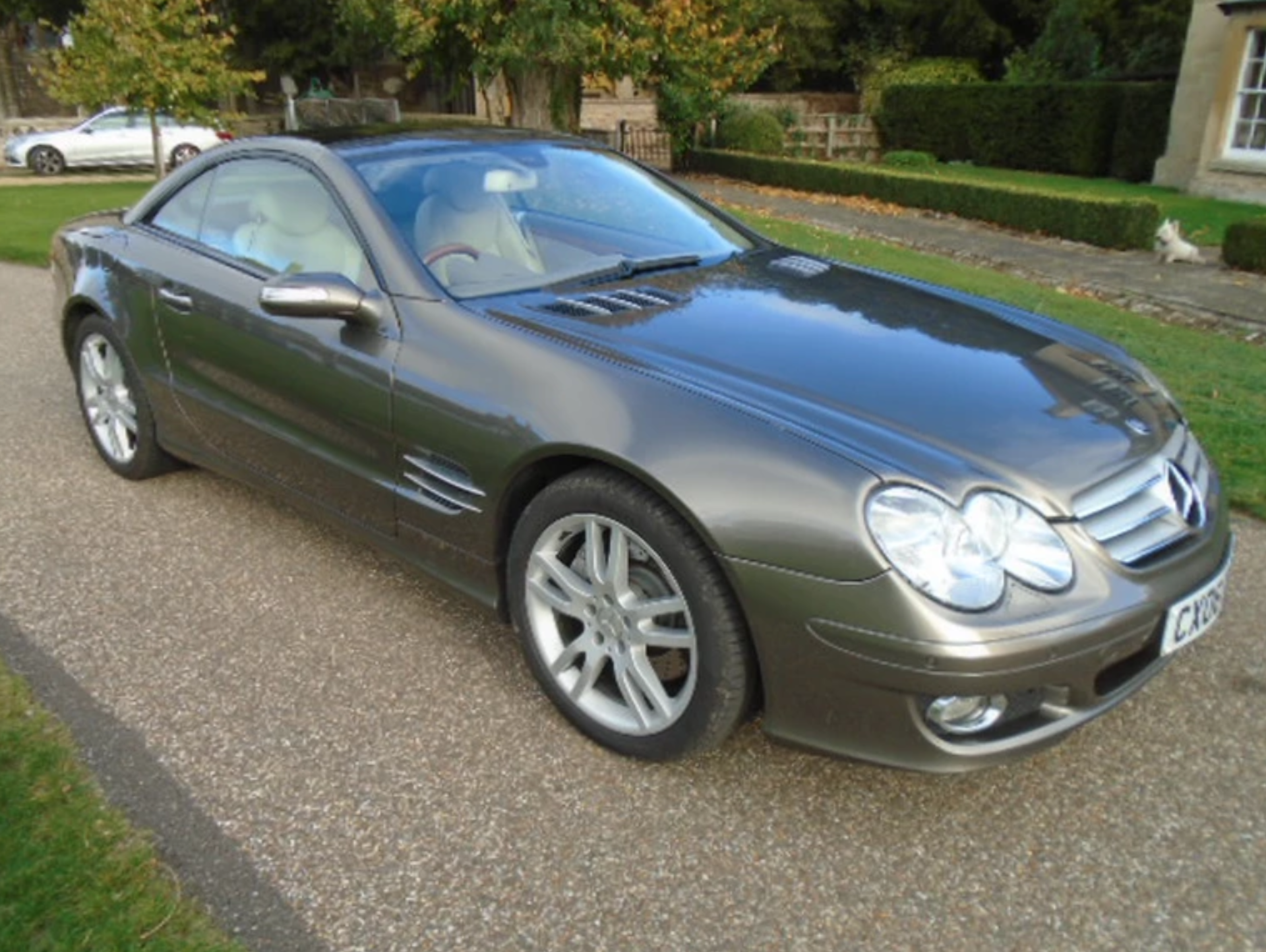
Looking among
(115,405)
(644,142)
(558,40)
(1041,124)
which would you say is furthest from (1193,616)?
(644,142)

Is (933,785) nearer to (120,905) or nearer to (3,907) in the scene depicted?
(120,905)

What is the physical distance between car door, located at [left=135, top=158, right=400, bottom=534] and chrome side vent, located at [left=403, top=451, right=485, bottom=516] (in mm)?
91

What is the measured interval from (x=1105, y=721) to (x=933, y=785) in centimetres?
58

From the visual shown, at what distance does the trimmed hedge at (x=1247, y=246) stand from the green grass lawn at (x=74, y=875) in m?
12.2

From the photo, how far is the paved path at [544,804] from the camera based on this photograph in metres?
2.20

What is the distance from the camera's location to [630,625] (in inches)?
104

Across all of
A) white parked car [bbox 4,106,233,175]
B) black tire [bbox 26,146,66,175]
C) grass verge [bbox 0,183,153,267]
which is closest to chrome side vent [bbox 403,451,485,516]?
grass verge [bbox 0,183,153,267]

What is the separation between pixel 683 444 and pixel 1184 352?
6.11m

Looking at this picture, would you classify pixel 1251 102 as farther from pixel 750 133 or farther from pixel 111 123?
pixel 111 123

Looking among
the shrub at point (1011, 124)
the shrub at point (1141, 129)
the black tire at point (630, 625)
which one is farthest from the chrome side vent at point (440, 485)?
the shrub at point (1011, 124)

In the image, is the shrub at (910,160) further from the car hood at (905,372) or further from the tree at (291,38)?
the car hood at (905,372)

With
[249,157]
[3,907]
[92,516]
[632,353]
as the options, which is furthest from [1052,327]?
[92,516]

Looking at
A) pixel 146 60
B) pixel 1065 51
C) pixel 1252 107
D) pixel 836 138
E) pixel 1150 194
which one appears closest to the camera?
pixel 146 60

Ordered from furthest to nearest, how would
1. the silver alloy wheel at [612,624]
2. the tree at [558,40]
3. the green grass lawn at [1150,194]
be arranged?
the green grass lawn at [1150,194], the tree at [558,40], the silver alloy wheel at [612,624]
